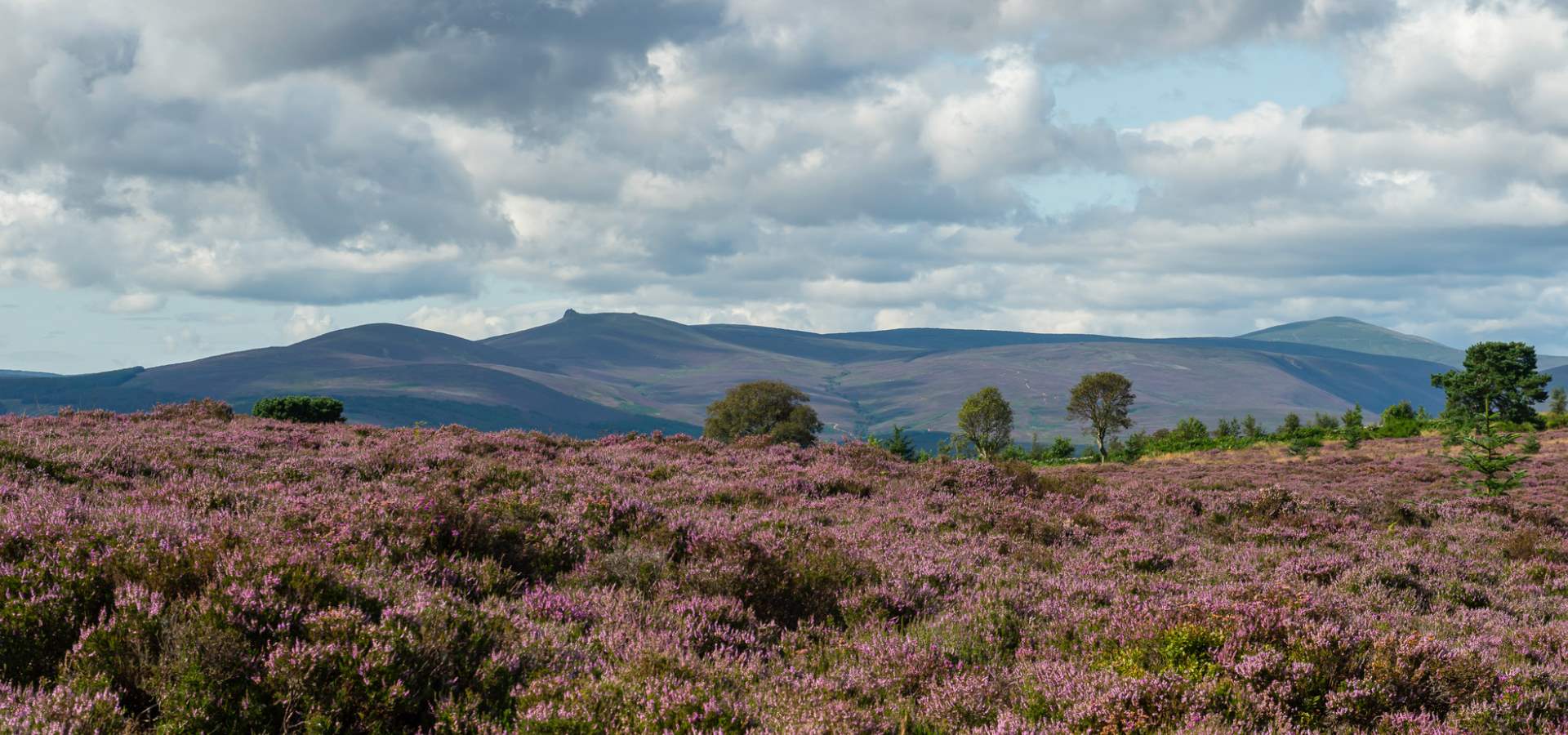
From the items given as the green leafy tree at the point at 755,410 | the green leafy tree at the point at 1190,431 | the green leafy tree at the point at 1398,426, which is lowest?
the green leafy tree at the point at 1190,431

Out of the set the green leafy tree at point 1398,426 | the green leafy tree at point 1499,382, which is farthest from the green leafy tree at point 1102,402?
the green leafy tree at point 1499,382

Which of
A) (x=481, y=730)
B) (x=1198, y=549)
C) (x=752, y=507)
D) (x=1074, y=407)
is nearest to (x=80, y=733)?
(x=481, y=730)

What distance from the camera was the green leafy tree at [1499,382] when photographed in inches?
2928

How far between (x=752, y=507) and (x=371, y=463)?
18.4ft

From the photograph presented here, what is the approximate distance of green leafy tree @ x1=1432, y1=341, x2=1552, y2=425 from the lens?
74.4m

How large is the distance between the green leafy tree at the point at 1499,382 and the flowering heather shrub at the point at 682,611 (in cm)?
7872

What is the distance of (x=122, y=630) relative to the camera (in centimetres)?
450

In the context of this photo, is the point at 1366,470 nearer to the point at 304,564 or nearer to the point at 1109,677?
the point at 1109,677

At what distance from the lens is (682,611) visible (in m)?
6.34

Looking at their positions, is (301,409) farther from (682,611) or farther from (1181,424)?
(1181,424)

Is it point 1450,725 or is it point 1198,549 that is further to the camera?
point 1198,549

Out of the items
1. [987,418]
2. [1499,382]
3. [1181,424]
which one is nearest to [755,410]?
[987,418]

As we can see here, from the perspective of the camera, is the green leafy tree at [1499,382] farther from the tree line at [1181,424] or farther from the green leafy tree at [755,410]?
the green leafy tree at [755,410]

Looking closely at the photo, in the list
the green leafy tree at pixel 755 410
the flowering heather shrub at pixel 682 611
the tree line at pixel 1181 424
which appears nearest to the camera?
the flowering heather shrub at pixel 682 611
